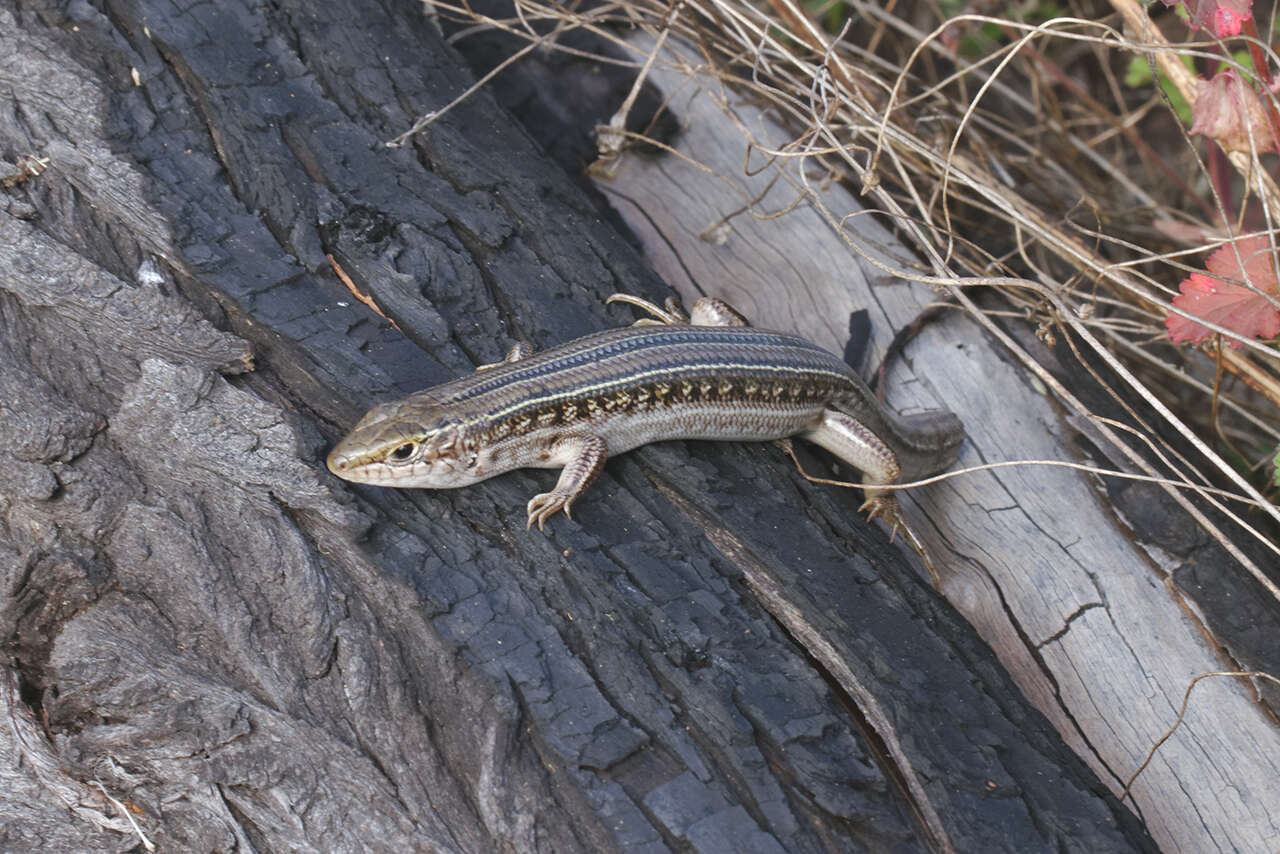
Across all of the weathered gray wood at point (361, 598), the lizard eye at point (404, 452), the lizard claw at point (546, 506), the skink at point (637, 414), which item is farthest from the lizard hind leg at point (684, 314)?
the lizard eye at point (404, 452)

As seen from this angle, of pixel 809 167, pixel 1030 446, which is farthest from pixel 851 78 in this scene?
pixel 1030 446

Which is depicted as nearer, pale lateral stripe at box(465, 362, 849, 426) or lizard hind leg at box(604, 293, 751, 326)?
pale lateral stripe at box(465, 362, 849, 426)

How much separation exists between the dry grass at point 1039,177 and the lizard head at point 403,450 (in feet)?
5.75

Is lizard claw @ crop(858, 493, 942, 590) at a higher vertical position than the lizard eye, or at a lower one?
lower

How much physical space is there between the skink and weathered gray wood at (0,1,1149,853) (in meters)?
0.11

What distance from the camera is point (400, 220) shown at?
13.3ft

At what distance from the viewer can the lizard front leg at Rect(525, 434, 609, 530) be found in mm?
3430

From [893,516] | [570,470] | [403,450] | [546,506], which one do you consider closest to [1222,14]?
[893,516]

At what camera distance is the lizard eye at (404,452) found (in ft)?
10.8

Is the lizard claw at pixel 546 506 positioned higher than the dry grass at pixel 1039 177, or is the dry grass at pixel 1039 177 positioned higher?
the dry grass at pixel 1039 177

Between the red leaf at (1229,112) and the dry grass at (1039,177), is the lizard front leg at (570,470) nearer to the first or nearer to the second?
the dry grass at (1039,177)

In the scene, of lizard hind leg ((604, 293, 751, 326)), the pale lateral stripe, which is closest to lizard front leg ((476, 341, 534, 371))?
the pale lateral stripe

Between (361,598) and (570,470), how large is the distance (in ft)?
2.80

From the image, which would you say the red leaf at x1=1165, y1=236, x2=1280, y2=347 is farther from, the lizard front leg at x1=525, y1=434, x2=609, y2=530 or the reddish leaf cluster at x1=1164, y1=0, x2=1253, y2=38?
the lizard front leg at x1=525, y1=434, x2=609, y2=530
